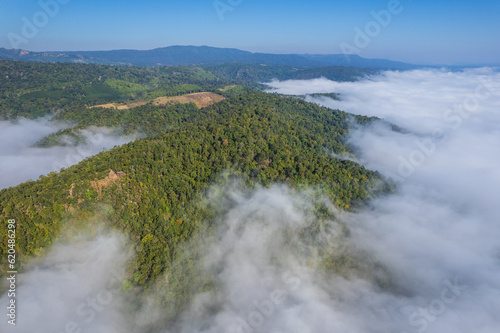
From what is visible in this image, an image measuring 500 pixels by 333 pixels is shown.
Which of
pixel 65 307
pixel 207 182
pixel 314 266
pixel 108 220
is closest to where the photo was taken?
pixel 65 307

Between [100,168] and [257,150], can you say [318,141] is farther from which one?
[100,168]

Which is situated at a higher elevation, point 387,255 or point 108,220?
point 108,220

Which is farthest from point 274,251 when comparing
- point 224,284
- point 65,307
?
point 65,307

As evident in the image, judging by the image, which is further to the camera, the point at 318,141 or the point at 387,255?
the point at 318,141

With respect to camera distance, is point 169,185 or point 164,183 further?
point 169,185

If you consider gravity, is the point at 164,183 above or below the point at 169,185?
above

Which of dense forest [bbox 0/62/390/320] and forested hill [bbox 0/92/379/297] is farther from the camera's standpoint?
dense forest [bbox 0/62/390/320]

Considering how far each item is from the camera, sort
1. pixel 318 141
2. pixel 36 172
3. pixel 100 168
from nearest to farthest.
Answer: pixel 100 168 → pixel 36 172 → pixel 318 141

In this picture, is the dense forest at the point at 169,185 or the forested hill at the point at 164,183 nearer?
the forested hill at the point at 164,183
